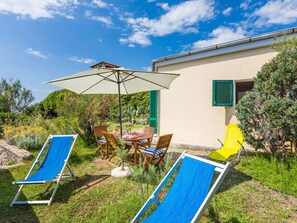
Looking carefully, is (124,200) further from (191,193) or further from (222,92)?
(222,92)

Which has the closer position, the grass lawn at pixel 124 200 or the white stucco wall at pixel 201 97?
the grass lawn at pixel 124 200

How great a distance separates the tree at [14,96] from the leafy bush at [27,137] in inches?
558

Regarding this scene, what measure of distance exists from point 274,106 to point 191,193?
371cm

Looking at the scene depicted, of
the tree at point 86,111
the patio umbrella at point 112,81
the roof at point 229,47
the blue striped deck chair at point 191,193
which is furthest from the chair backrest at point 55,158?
the roof at point 229,47

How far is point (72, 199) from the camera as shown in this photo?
3949mm

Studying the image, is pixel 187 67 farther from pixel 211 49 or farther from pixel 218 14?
pixel 218 14

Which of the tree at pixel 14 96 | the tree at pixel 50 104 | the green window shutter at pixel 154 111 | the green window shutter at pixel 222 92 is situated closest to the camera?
the green window shutter at pixel 222 92

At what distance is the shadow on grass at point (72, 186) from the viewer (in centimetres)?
409

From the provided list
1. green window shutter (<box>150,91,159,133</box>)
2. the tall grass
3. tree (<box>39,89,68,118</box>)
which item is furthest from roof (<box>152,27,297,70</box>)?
tree (<box>39,89,68,118</box>)

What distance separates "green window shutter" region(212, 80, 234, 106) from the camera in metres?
7.36

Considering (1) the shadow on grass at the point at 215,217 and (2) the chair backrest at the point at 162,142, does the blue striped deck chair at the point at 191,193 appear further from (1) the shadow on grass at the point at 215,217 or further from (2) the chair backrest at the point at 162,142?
(2) the chair backrest at the point at 162,142

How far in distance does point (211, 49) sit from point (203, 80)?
1280 millimetres

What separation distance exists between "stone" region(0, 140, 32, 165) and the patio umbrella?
3099 mm

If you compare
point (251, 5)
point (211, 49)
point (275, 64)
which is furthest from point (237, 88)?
point (251, 5)
